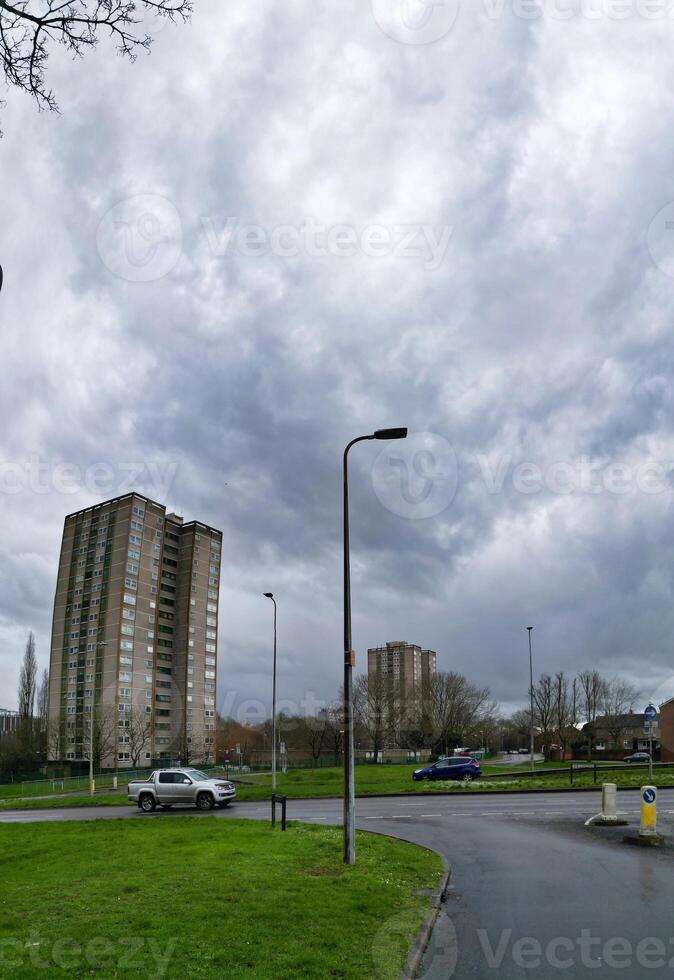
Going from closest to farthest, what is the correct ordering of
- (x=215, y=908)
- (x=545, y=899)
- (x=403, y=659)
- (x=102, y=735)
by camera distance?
Answer: (x=215, y=908), (x=545, y=899), (x=102, y=735), (x=403, y=659)

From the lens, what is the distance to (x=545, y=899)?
10.1 m

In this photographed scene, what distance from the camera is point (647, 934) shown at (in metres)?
8.23

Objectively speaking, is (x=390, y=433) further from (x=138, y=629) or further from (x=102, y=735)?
(x=138, y=629)

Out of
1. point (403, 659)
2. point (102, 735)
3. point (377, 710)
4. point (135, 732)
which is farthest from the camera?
point (403, 659)

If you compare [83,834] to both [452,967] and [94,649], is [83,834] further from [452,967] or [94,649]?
[94,649]

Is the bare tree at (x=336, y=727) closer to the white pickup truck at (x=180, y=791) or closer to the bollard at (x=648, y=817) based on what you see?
the white pickup truck at (x=180, y=791)

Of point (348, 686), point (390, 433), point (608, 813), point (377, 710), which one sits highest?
point (390, 433)

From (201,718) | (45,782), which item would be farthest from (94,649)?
(45,782)

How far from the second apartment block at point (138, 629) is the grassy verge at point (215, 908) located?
76.6 metres

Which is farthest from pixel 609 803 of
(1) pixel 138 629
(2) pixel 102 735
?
(1) pixel 138 629

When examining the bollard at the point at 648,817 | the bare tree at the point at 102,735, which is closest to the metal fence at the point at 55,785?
the bare tree at the point at 102,735

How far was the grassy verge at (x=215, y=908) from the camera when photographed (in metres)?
6.82

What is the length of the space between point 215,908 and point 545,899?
14.5ft

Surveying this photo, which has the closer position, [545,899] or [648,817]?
[545,899]
